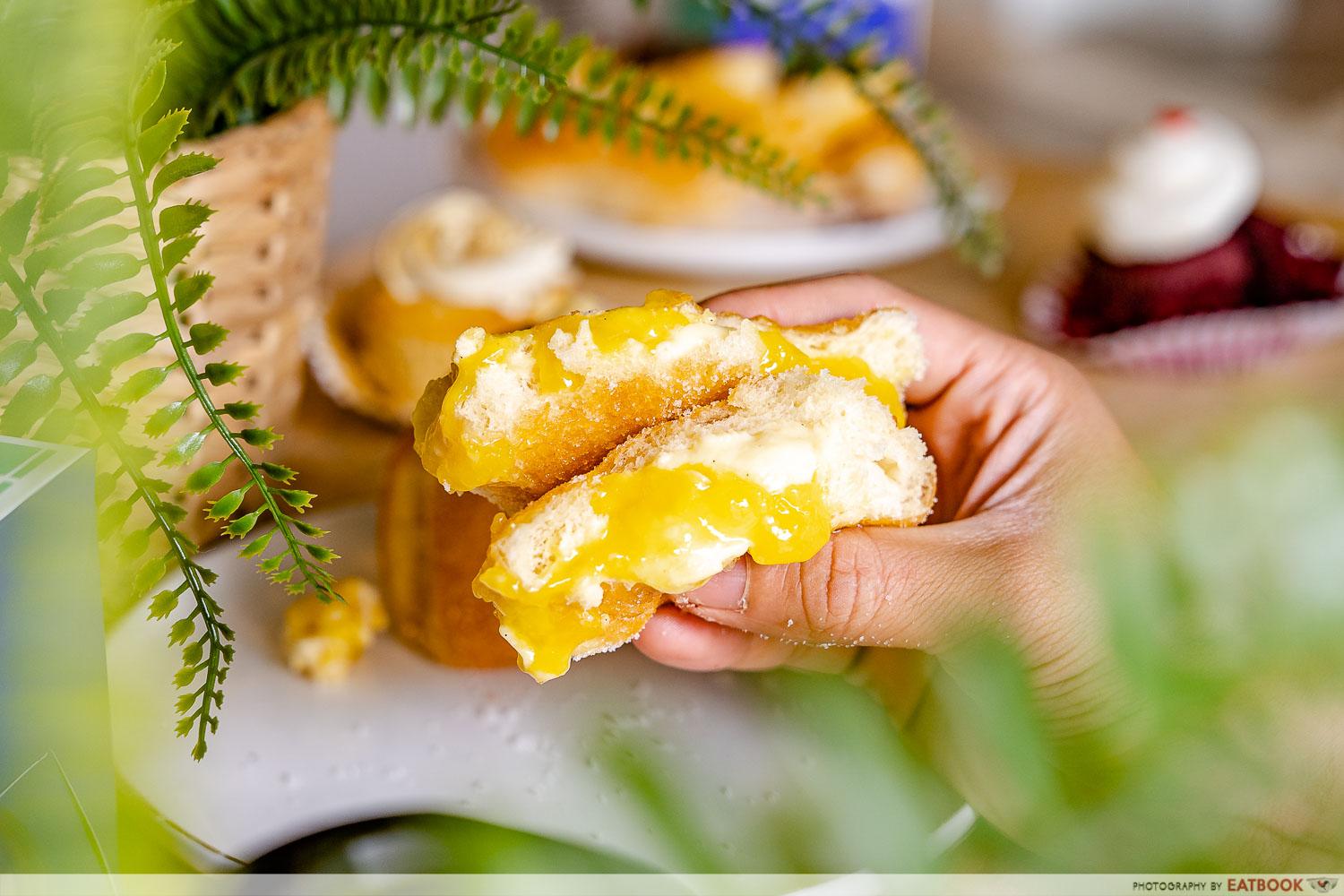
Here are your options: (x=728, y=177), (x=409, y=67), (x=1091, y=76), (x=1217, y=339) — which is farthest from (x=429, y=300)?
(x=1091, y=76)

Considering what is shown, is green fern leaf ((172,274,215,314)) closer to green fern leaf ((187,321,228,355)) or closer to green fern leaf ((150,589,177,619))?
green fern leaf ((187,321,228,355))

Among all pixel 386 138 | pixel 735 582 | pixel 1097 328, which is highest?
pixel 735 582

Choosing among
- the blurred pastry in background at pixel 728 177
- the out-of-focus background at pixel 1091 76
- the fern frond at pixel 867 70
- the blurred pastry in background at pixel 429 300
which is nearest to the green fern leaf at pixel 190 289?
the fern frond at pixel 867 70

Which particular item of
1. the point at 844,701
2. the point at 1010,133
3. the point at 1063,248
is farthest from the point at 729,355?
the point at 1010,133

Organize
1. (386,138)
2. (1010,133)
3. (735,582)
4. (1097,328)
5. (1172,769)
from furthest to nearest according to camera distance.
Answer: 1. (1010,133)
2. (386,138)
3. (1097,328)
4. (735,582)
5. (1172,769)

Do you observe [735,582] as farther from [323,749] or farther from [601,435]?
[323,749]

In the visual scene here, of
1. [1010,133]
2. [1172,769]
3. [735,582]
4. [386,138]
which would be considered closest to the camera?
[1172,769]
